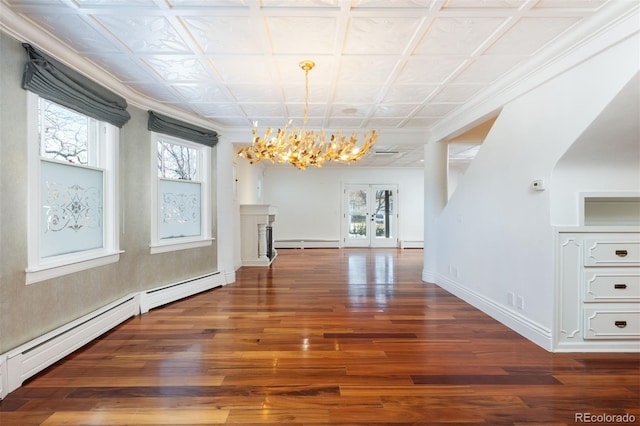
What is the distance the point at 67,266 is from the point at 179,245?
5.02 ft

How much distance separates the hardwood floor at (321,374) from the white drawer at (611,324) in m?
0.18

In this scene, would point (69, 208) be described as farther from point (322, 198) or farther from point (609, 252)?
point (322, 198)

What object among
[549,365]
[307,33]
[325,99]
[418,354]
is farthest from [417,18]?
[549,365]

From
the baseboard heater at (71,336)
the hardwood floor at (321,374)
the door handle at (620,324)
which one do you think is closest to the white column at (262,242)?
the baseboard heater at (71,336)

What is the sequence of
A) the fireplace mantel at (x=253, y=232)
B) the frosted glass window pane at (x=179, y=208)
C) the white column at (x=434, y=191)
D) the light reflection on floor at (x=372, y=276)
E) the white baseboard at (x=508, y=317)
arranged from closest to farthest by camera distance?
the white baseboard at (x=508, y=317) → the frosted glass window pane at (x=179, y=208) → the light reflection on floor at (x=372, y=276) → the white column at (x=434, y=191) → the fireplace mantel at (x=253, y=232)

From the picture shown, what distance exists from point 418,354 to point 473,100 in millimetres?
2881

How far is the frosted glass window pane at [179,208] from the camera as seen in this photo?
3.86 meters

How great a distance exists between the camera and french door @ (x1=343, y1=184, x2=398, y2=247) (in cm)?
923

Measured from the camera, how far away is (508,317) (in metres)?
3.00

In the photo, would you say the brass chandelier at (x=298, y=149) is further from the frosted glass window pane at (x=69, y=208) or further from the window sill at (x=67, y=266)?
the window sill at (x=67, y=266)

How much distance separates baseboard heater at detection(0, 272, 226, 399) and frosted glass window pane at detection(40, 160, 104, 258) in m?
0.65

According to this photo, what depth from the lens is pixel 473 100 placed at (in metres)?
3.48

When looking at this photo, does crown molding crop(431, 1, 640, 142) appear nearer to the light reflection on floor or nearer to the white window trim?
the light reflection on floor

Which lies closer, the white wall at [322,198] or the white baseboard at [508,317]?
the white baseboard at [508,317]
